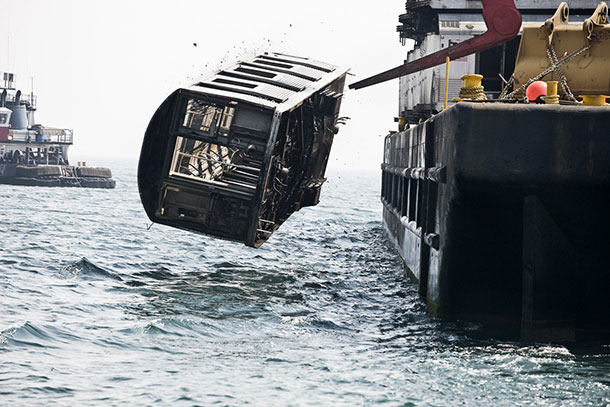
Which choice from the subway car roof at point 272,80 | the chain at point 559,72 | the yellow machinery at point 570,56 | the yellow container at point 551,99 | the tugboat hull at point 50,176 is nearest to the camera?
the yellow container at point 551,99

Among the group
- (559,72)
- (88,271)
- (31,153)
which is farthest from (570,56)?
(31,153)

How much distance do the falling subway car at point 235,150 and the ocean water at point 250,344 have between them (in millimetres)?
1735

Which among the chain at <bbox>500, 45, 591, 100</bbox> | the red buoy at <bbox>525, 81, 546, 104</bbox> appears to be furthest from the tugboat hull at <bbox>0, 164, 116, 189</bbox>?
the red buoy at <bbox>525, 81, 546, 104</bbox>

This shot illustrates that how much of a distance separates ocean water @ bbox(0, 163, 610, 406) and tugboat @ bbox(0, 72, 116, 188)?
176 ft

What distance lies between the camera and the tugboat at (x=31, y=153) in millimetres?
76562

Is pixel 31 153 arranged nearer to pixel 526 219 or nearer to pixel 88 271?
pixel 88 271

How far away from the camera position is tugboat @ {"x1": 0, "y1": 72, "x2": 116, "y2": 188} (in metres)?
76.6

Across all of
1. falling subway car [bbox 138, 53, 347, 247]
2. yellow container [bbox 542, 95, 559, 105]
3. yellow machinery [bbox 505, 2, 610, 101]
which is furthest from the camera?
falling subway car [bbox 138, 53, 347, 247]

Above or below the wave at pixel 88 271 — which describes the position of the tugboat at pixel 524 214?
above

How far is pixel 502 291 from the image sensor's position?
520 inches

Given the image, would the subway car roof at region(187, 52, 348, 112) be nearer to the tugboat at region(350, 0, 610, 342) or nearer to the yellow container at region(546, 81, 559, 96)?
the tugboat at region(350, 0, 610, 342)

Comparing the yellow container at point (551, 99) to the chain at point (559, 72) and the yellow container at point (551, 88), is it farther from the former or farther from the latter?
the chain at point (559, 72)

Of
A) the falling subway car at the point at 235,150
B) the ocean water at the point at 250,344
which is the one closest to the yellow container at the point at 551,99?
the ocean water at the point at 250,344

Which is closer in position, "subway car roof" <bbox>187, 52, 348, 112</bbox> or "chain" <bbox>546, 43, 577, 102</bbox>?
"chain" <bbox>546, 43, 577, 102</bbox>
